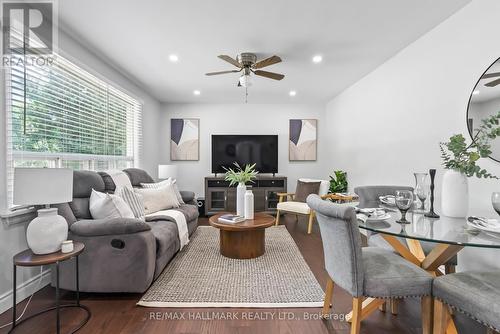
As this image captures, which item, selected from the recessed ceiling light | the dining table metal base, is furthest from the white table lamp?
the recessed ceiling light

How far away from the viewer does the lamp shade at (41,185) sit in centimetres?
154

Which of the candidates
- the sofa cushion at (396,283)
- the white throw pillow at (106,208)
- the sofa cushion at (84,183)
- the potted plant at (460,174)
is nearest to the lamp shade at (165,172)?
the sofa cushion at (84,183)

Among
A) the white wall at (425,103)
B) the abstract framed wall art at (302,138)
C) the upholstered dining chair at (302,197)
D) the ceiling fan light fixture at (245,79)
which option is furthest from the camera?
the abstract framed wall art at (302,138)

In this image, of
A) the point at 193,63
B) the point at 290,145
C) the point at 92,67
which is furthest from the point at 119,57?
the point at 290,145

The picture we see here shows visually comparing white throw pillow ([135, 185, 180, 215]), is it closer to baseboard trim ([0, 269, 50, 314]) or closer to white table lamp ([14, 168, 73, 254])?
baseboard trim ([0, 269, 50, 314])

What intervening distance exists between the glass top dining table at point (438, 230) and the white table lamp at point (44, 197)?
202cm

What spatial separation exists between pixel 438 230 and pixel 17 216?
9.77 ft

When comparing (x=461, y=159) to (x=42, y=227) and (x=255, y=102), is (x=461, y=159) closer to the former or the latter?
(x=42, y=227)

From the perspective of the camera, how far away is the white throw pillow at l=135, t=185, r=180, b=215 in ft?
10.4

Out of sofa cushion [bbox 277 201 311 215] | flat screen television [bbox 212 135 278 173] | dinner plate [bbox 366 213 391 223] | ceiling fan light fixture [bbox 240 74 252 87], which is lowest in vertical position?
sofa cushion [bbox 277 201 311 215]

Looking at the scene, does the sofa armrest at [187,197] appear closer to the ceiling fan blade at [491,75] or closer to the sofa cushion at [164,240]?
the sofa cushion at [164,240]

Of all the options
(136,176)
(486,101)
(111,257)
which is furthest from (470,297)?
(136,176)

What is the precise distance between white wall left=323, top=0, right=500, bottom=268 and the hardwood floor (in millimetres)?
932

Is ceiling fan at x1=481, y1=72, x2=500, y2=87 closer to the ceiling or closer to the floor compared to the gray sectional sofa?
closer to the ceiling
